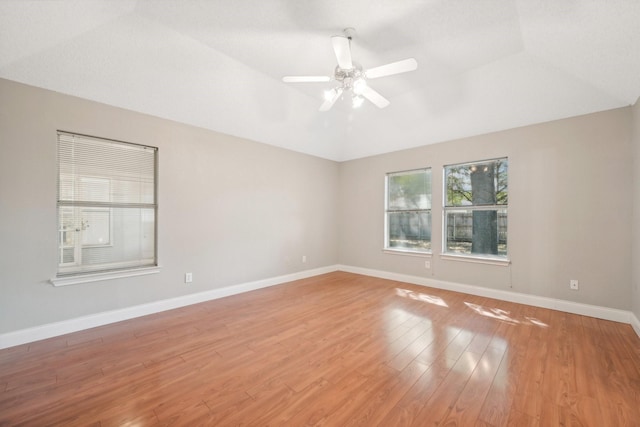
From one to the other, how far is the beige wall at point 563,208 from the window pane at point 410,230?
0.86ft

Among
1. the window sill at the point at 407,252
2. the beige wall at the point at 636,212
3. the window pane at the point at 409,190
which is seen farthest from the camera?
the window pane at the point at 409,190

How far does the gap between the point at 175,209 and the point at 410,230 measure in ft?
13.1

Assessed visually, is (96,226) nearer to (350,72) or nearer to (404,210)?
(350,72)

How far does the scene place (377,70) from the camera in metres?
2.37

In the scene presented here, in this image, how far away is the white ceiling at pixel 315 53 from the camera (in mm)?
2152

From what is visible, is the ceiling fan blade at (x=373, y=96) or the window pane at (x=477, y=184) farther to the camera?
the window pane at (x=477, y=184)

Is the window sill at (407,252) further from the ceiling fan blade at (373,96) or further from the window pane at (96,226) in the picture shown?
the window pane at (96,226)

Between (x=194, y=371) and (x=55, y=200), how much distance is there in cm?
233

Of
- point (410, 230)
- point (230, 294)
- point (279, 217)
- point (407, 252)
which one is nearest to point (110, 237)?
point (230, 294)

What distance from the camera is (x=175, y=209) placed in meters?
3.53

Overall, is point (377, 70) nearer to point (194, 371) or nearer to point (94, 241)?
point (194, 371)

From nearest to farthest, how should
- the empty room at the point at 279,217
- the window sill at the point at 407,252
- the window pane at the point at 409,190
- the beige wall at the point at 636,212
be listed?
1. the empty room at the point at 279,217
2. the beige wall at the point at 636,212
3. the window sill at the point at 407,252
4. the window pane at the point at 409,190

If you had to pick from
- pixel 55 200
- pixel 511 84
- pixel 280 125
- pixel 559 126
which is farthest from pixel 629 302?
pixel 55 200

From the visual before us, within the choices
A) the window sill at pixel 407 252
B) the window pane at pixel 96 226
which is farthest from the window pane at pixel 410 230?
the window pane at pixel 96 226
